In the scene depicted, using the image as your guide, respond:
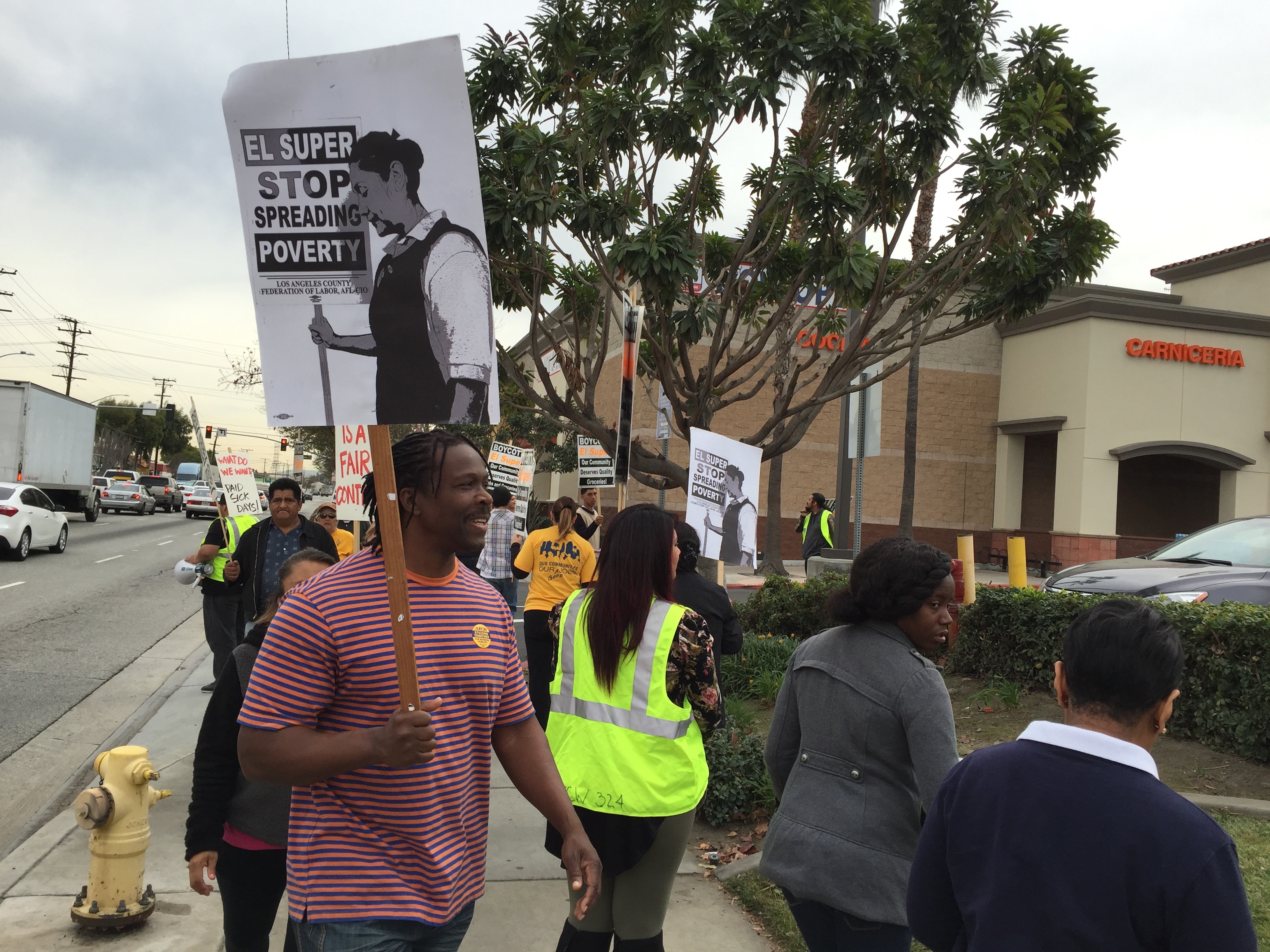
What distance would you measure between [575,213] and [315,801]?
826 cm

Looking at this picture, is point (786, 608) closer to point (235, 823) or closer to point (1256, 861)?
point (1256, 861)

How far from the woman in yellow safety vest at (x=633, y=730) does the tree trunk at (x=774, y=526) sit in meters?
21.0

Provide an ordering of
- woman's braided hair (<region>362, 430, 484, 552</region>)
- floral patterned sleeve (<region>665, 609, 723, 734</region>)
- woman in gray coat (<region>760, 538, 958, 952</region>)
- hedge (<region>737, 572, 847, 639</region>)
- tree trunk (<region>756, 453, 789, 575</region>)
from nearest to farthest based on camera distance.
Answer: woman's braided hair (<region>362, 430, 484, 552</region>), woman in gray coat (<region>760, 538, 958, 952</region>), floral patterned sleeve (<region>665, 609, 723, 734</region>), hedge (<region>737, 572, 847, 639</region>), tree trunk (<region>756, 453, 789, 575</region>)

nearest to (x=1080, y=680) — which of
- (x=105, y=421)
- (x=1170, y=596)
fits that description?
(x=1170, y=596)

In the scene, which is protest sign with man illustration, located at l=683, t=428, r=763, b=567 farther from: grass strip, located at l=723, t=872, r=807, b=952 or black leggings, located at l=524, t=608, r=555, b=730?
grass strip, located at l=723, t=872, r=807, b=952

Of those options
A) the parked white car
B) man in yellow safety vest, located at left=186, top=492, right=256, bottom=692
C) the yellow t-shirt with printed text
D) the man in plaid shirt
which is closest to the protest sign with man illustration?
the yellow t-shirt with printed text

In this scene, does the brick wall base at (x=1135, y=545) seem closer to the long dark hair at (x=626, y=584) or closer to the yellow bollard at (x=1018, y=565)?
the yellow bollard at (x=1018, y=565)

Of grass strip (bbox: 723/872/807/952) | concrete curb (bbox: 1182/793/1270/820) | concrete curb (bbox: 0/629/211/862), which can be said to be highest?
concrete curb (bbox: 1182/793/1270/820)

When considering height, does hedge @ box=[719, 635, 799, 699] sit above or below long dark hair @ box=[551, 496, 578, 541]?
below

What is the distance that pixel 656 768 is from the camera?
339cm

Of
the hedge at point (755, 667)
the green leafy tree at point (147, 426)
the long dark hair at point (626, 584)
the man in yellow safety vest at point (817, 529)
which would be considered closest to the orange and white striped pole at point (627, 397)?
the hedge at point (755, 667)

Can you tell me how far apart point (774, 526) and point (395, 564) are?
23637 millimetres

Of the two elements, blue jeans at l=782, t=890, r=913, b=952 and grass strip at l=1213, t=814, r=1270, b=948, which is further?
grass strip at l=1213, t=814, r=1270, b=948

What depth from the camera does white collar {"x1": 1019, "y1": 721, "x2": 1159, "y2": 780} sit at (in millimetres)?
1838
